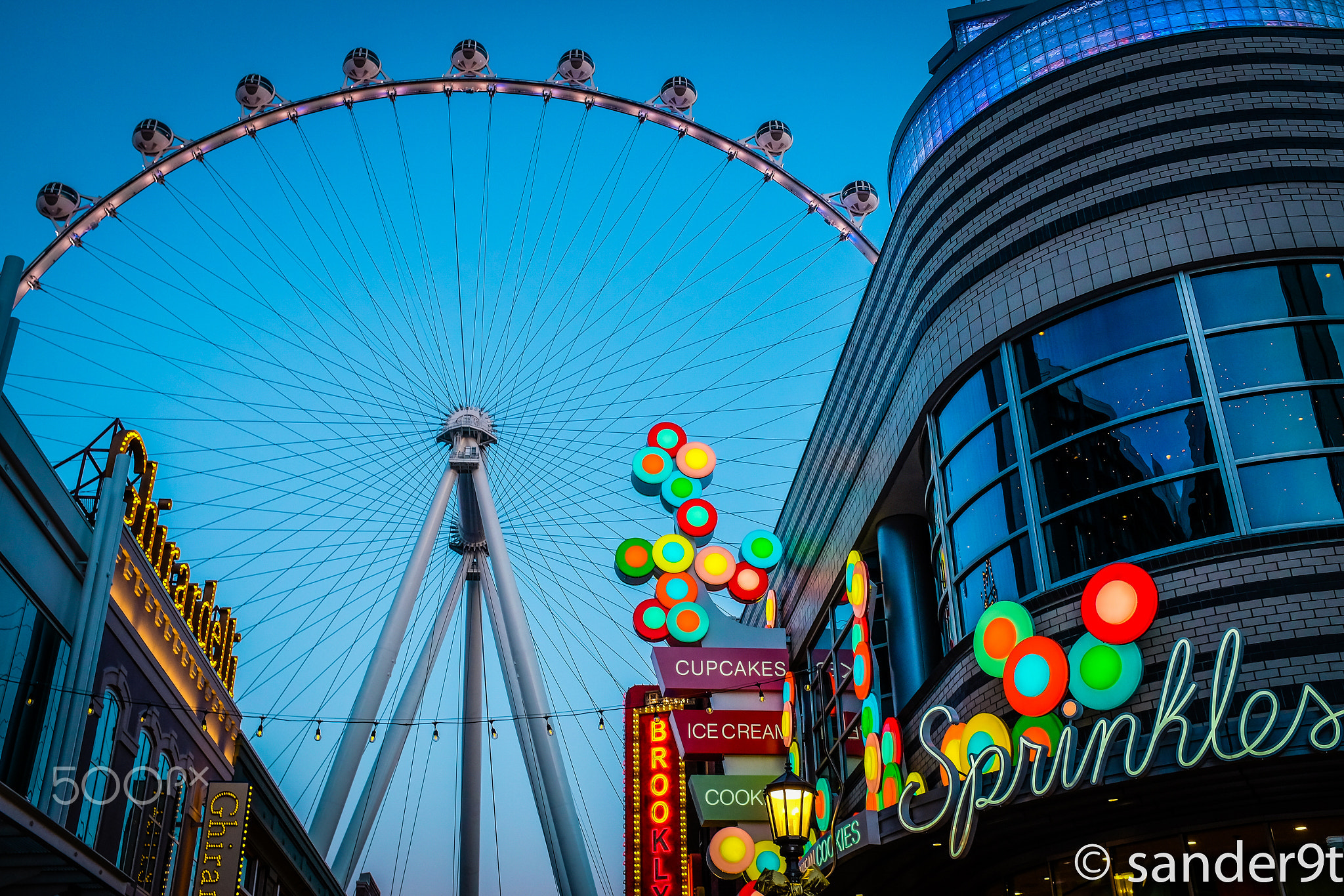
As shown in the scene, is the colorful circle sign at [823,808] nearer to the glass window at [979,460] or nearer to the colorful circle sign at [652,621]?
the colorful circle sign at [652,621]

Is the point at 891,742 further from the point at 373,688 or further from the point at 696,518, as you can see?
the point at 373,688

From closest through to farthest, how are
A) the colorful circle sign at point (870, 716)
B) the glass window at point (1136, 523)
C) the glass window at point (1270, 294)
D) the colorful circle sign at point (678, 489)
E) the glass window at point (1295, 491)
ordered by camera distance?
the glass window at point (1295, 491) → the glass window at point (1136, 523) → the glass window at point (1270, 294) → the colorful circle sign at point (870, 716) → the colorful circle sign at point (678, 489)

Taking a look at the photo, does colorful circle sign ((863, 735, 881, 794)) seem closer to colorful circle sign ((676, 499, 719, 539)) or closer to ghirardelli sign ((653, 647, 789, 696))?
ghirardelli sign ((653, 647, 789, 696))

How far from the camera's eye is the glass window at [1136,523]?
13.4 m

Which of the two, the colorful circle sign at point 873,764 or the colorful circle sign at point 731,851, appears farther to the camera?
the colorful circle sign at point 731,851

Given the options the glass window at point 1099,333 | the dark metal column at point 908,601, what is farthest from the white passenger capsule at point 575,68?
the glass window at point 1099,333

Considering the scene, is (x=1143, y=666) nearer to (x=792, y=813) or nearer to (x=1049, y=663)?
(x=1049, y=663)

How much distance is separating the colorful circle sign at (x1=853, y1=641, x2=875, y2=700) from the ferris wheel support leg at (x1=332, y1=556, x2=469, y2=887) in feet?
46.3

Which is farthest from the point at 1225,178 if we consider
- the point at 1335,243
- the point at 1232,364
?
the point at 1232,364

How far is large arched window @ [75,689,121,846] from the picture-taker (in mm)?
16188

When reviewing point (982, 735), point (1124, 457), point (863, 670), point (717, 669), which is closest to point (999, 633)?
point (982, 735)

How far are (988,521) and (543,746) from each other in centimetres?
1578

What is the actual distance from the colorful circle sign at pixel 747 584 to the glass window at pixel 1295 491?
16.2 m

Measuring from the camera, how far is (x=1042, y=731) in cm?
1333
